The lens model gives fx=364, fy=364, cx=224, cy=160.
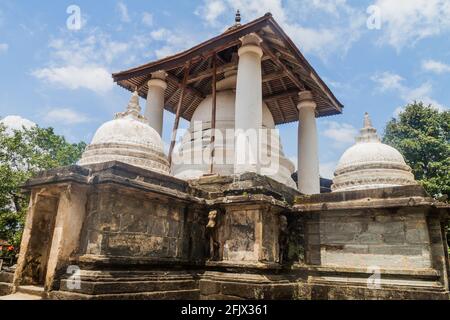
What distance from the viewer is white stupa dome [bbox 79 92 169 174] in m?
7.65

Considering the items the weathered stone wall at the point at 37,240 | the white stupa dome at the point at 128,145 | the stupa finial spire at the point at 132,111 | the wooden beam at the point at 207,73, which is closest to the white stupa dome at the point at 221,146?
the wooden beam at the point at 207,73

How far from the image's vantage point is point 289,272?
761 centimetres

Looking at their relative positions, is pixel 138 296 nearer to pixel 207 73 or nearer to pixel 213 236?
pixel 213 236

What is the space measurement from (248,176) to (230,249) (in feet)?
4.94

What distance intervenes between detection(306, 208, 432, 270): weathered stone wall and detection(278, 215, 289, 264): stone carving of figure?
492 mm

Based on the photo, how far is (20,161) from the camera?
76.4 feet

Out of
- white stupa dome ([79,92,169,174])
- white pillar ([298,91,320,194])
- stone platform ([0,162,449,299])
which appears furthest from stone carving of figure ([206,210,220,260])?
white pillar ([298,91,320,194])

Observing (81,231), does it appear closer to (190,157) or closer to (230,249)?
(230,249)

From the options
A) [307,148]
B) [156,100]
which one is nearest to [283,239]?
[307,148]

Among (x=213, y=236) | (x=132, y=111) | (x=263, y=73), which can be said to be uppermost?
(x=263, y=73)

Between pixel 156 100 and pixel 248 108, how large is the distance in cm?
391

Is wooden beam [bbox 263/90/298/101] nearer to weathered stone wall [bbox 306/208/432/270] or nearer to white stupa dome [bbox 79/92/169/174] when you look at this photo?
white stupa dome [bbox 79/92/169/174]

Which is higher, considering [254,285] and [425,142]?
[425,142]
